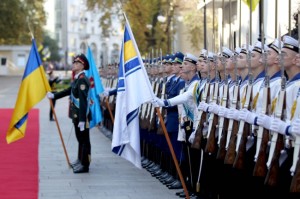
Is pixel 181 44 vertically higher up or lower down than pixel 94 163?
higher up

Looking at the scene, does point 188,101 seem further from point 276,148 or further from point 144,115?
point 276,148

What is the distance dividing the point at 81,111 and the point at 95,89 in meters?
3.87

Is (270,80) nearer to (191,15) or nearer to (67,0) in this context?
(191,15)

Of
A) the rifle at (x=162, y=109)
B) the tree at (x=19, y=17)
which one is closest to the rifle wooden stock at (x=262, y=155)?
the rifle at (x=162, y=109)

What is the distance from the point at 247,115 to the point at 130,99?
250 cm

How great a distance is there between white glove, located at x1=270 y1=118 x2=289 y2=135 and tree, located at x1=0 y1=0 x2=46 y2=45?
55.3 m

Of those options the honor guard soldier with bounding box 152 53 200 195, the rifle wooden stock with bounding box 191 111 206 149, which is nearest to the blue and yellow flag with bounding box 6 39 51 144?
the honor guard soldier with bounding box 152 53 200 195

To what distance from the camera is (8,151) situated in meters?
16.5

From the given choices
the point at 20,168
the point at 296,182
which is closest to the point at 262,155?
the point at 296,182

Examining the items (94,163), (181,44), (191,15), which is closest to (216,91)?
(94,163)

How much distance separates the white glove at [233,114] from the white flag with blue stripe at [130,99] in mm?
1729

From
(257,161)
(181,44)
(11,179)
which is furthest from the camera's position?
(181,44)

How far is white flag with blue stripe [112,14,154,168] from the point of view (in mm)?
9703

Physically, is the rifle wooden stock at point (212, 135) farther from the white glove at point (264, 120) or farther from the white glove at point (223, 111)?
the white glove at point (264, 120)
